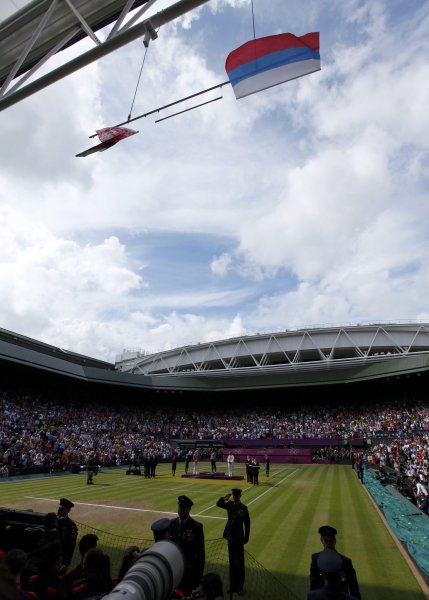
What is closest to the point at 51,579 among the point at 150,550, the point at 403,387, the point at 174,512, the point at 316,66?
the point at 150,550

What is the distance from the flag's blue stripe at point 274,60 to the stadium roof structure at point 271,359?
1249 inches

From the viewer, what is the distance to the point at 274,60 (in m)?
8.30

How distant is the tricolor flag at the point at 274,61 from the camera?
27.0ft

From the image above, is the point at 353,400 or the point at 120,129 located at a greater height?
the point at 120,129

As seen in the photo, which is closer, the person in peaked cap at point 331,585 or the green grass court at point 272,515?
the person in peaked cap at point 331,585

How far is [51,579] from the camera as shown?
4.40m

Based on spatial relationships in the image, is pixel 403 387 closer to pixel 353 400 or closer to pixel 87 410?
pixel 353 400

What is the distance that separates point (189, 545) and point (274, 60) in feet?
30.5

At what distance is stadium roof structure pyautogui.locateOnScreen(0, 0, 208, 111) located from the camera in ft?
23.2

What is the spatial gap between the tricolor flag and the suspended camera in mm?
8472

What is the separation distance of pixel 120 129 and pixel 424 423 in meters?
37.0

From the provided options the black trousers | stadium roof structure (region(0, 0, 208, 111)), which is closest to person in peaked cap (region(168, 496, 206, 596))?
the black trousers

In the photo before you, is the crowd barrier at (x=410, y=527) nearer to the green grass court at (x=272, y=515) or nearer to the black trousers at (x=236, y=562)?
the green grass court at (x=272, y=515)

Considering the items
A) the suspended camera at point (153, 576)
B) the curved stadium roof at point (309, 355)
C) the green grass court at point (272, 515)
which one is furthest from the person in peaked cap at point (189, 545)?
the curved stadium roof at point (309, 355)
